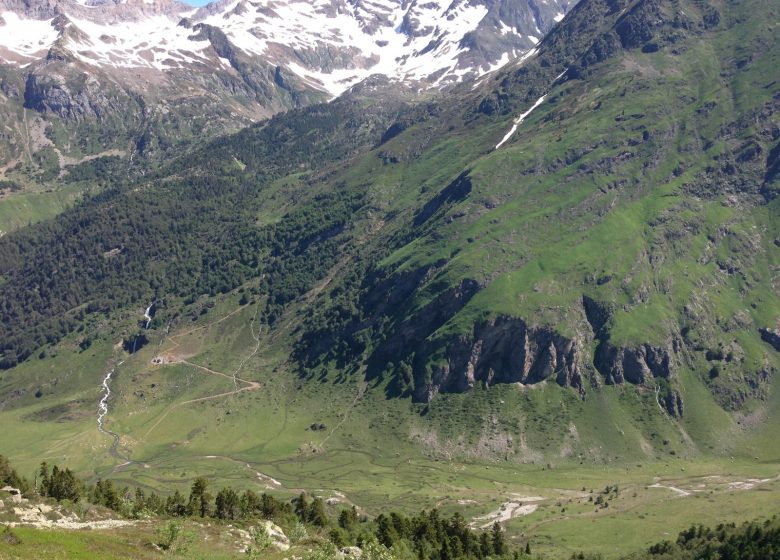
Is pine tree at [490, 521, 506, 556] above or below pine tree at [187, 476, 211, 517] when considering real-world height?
below

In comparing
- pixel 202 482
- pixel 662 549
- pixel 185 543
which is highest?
pixel 185 543

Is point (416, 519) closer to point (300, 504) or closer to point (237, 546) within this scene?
point (300, 504)

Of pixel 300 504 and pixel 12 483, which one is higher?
pixel 12 483

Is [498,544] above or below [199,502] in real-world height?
below

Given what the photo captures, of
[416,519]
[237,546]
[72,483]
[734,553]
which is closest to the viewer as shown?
[237,546]

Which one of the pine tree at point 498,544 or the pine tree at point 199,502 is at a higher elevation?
the pine tree at point 199,502

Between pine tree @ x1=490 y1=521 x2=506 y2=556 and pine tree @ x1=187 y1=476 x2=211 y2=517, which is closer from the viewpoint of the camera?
pine tree @ x1=187 y1=476 x2=211 y2=517

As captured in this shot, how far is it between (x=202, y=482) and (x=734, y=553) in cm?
11490

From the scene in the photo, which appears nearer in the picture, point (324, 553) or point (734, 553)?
point (324, 553)

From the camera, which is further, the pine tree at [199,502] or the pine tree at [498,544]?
the pine tree at [498,544]

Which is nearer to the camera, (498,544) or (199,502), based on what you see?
(199,502)

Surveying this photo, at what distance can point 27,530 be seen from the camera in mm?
89438

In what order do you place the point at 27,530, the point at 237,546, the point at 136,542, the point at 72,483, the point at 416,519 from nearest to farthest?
the point at 27,530, the point at 136,542, the point at 237,546, the point at 72,483, the point at 416,519

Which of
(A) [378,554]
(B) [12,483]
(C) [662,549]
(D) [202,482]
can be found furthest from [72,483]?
(C) [662,549]
